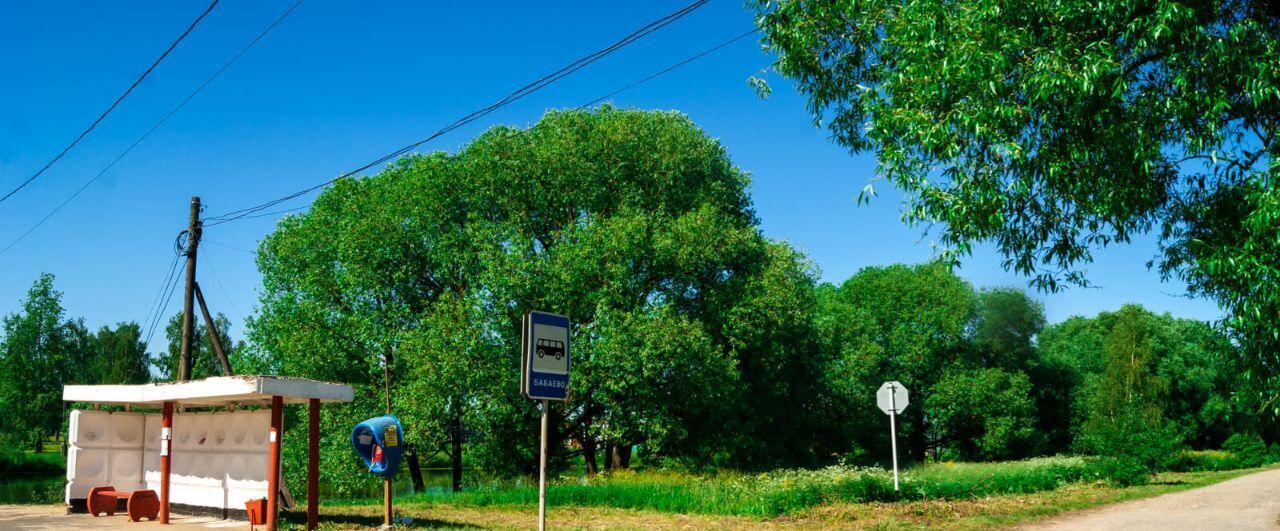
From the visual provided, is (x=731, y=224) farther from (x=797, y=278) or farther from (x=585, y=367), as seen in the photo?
(x=585, y=367)

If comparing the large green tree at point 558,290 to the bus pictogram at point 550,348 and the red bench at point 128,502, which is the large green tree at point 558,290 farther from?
→ the bus pictogram at point 550,348

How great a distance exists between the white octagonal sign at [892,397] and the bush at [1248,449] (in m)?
35.6

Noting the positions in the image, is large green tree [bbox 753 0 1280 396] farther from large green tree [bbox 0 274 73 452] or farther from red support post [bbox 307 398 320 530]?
large green tree [bbox 0 274 73 452]

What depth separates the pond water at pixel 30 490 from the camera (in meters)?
29.0

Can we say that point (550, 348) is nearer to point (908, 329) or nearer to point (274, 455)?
point (274, 455)

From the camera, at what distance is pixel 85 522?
16.4 metres

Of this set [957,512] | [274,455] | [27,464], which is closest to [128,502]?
[274,455]

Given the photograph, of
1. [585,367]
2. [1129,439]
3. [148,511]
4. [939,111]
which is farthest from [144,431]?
[1129,439]

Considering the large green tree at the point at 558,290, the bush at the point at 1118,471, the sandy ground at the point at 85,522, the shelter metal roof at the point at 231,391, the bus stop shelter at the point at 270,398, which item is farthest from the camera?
the large green tree at the point at 558,290

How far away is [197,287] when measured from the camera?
75.1ft

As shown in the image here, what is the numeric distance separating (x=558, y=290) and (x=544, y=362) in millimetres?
19092

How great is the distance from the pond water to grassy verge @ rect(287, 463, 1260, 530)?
46.6ft

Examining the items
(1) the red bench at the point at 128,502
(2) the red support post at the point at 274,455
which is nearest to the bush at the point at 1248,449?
(2) the red support post at the point at 274,455

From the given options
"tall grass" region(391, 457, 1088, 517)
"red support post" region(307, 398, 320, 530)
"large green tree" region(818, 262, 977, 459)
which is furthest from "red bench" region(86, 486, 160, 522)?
"large green tree" region(818, 262, 977, 459)
